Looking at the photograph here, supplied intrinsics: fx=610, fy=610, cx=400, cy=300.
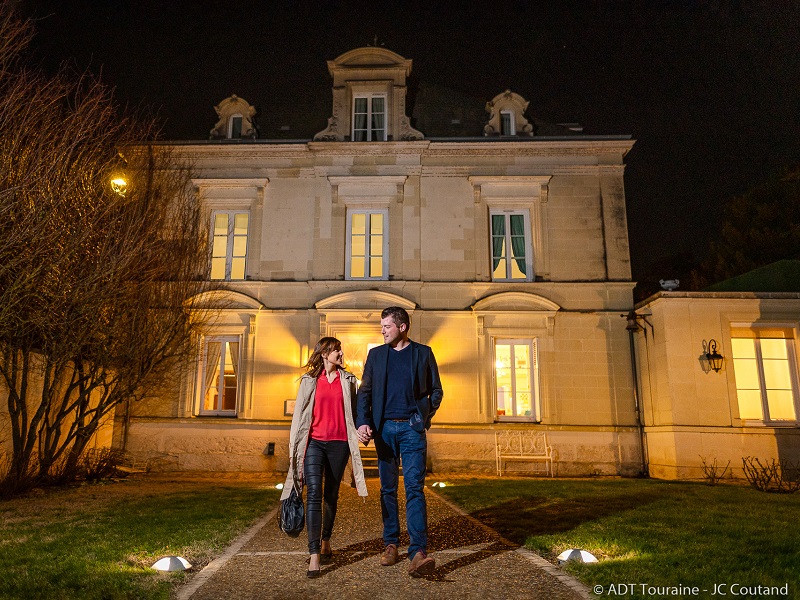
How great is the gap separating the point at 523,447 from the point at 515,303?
140 inches

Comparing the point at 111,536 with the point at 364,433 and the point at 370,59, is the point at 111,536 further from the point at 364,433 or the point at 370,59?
the point at 370,59

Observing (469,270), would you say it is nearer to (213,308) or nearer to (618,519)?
(213,308)

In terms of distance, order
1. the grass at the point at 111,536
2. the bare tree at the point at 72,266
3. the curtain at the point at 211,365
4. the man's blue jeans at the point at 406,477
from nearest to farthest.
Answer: the grass at the point at 111,536 → the man's blue jeans at the point at 406,477 → the bare tree at the point at 72,266 → the curtain at the point at 211,365

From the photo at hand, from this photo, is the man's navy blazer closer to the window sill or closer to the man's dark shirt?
the man's dark shirt

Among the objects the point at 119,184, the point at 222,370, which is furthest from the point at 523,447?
the point at 119,184

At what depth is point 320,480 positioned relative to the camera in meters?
4.75

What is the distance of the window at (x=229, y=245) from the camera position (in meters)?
16.4

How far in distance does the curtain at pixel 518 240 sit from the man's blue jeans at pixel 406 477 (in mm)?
11909

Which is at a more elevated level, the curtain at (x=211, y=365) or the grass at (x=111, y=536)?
the curtain at (x=211, y=365)

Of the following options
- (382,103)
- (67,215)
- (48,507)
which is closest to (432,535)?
(48,507)

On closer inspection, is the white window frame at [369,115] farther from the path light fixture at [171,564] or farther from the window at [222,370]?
the path light fixture at [171,564]

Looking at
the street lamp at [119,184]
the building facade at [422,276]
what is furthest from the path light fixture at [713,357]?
the street lamp at [119,184]

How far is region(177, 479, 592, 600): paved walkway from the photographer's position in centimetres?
407

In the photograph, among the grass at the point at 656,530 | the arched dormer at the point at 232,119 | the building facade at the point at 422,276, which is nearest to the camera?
the grass at the point at 656,530
